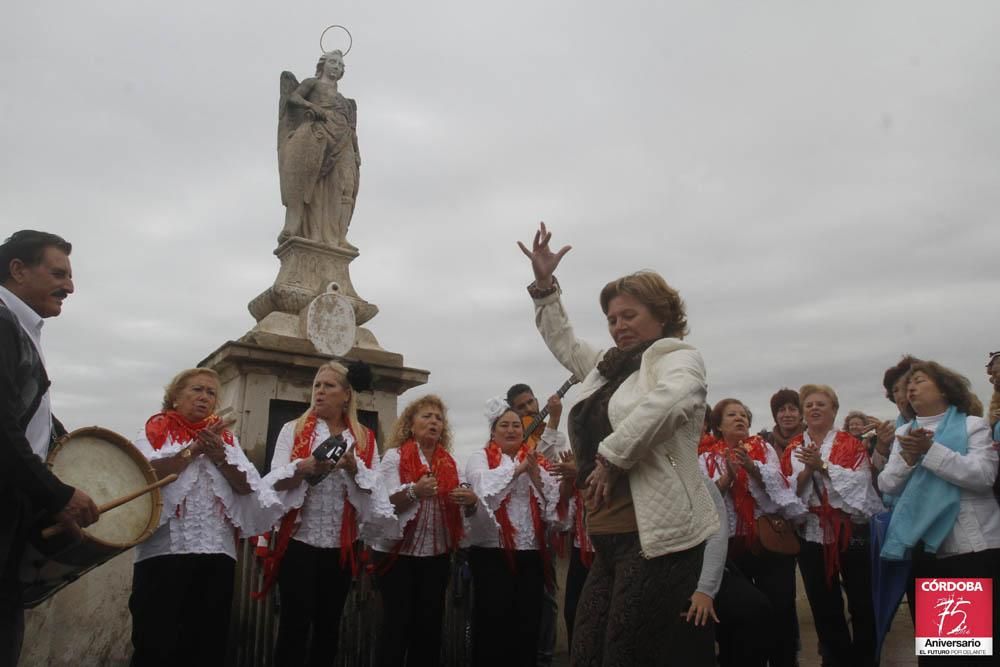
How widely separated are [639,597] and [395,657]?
8.23 feet

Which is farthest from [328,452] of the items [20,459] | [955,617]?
[955,617]

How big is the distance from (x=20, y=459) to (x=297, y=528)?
6.98 ft

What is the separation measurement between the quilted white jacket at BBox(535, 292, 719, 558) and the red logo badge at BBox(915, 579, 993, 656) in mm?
2173

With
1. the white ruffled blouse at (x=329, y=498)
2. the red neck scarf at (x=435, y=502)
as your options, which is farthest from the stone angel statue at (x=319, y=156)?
the white ruffled blouse at (x=329, y=498)

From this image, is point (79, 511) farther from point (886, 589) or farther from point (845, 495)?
point (845, 495)

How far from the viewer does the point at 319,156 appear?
26.5 ft

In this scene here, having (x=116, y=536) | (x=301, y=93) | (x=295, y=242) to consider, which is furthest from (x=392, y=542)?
(x=301, y=93)

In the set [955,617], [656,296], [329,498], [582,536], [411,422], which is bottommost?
[955,617]

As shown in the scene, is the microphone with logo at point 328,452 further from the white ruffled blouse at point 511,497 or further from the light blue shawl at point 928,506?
the light blue shawl at point 928,506

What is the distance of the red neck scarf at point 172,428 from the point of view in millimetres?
4262

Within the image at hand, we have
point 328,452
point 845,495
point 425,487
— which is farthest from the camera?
point 845,495

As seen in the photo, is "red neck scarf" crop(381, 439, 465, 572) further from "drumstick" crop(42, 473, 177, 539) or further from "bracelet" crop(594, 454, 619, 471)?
"bracelet" crop(594, 454, 619, 471)

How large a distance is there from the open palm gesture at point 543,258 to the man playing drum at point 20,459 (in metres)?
1.92

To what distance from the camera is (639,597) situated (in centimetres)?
255
